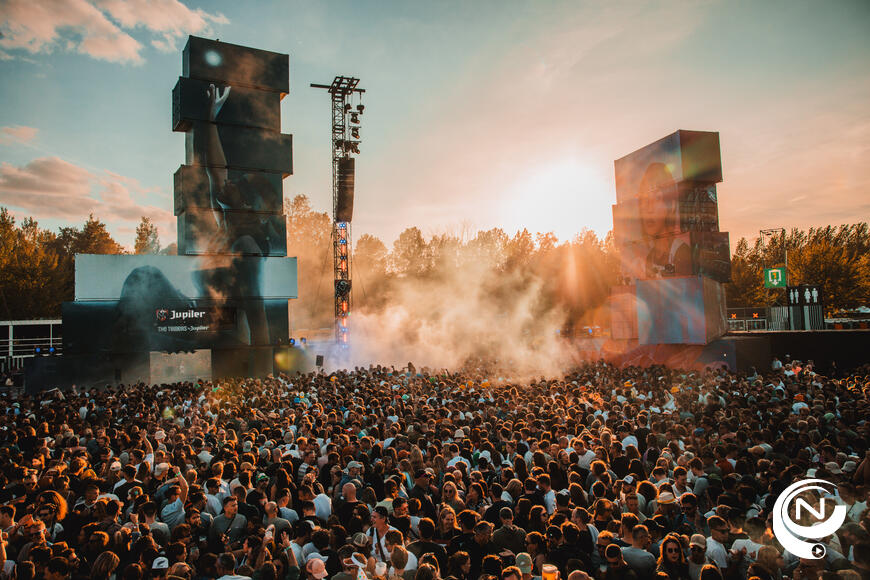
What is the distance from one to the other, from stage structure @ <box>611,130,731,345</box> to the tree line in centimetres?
1165

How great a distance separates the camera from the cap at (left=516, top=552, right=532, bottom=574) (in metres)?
4.27

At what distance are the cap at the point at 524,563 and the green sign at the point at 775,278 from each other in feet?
107

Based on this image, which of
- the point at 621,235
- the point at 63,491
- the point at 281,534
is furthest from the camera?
the point at 621,235

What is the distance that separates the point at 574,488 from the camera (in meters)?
5.70

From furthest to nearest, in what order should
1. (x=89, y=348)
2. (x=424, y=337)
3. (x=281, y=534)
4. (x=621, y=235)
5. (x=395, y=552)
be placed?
(x=424, y=337) → (x=621, y=235) → (x=89, y=348) → (x=281, y=534) → (x=395, y=552)

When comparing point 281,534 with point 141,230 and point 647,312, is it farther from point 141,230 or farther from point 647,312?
point 141,230

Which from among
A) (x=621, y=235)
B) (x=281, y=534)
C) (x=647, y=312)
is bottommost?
(x=281, y=534)

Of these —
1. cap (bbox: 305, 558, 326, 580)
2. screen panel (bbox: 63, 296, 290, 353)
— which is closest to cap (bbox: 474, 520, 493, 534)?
cap (bbox: 305, 558, 326, 580)

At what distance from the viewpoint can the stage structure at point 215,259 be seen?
2445 centimetres

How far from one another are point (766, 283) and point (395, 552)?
33.8m

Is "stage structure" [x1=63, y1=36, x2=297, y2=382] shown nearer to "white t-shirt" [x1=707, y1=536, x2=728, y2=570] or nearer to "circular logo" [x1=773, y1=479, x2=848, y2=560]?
"circular logo" [x1=773, y1=479, x2=848, y2=560]

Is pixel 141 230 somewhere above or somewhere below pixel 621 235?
above

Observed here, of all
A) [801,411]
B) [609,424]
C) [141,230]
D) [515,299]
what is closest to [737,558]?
[609,424]

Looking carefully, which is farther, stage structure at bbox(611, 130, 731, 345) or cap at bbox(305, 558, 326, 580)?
stage structure at bbox(611, 130, 731, 345)
